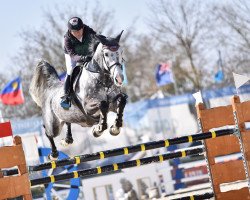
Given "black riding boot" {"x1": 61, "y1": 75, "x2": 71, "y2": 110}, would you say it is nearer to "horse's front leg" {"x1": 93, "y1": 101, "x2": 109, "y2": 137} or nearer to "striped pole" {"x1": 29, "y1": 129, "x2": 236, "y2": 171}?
"horse's front leg" {"x1": 93, "y1": 101, "x2": 109, "y2": 137}

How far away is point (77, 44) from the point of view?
8.51m

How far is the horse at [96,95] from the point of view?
7.76m

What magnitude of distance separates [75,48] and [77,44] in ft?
0.19

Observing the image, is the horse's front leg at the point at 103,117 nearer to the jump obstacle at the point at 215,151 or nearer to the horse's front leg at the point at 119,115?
the horse's front leg at the point at 119,115

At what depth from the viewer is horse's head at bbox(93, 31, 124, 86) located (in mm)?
7574

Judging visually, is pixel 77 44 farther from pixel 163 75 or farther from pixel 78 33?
pixel 163 75

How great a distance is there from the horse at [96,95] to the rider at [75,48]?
10 centimetres

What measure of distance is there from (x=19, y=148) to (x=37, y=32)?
21929 millimetres

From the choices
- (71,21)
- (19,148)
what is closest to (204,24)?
(71,21)

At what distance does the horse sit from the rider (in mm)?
101

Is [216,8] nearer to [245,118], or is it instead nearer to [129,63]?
[129,63]

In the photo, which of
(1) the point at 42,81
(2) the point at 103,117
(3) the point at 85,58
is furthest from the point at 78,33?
(1) the point at 42,81

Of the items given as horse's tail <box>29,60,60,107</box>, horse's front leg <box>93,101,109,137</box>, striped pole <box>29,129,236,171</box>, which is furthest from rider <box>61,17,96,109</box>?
striped pole <box>29,129,236,171</box>

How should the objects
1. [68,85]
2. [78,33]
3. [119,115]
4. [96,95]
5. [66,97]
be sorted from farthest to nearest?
[68,85]
[66,97]
[78,33]
[96,95]
[119,115]
